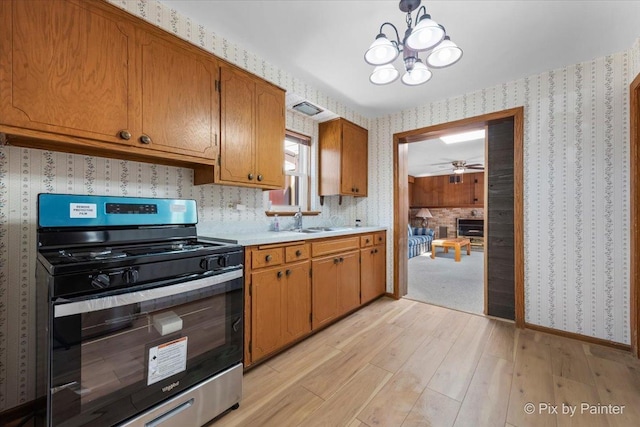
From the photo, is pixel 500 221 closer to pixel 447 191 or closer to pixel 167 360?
pixel 167 360

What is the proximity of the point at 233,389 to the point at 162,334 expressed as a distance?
56 centimetres

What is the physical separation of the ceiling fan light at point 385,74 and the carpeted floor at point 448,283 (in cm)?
258

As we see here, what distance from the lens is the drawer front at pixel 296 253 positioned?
209 centimetres

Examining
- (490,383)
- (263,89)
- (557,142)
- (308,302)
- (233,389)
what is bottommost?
(490,383)

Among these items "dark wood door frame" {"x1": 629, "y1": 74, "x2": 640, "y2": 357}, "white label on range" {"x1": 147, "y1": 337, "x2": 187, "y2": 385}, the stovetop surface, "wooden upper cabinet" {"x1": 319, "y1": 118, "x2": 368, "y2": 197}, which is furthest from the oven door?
"dark wood door frame" {"x1": 629, "y1": 74, "x2": 640, "y2": 357}

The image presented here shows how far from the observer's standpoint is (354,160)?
3357 mm

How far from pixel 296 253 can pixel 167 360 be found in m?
1.11

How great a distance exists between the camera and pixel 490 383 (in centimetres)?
175

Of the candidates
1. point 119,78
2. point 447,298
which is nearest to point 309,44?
point 119,78

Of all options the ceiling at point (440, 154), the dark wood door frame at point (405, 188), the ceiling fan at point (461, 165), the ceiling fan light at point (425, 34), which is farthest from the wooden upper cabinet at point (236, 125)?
the ceiling fan at point (461, 165)

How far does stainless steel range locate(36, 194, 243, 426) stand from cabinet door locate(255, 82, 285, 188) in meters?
0.77

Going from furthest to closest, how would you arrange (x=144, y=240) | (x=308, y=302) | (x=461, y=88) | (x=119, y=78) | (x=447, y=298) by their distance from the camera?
(x=447, y=298)
(x=461, y=88)
(x=308, y=302)
(x=144, y=240)
(x=119, y=78)

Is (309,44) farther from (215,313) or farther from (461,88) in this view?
(215,313)

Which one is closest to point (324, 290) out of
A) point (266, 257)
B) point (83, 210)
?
point (266, 257)
